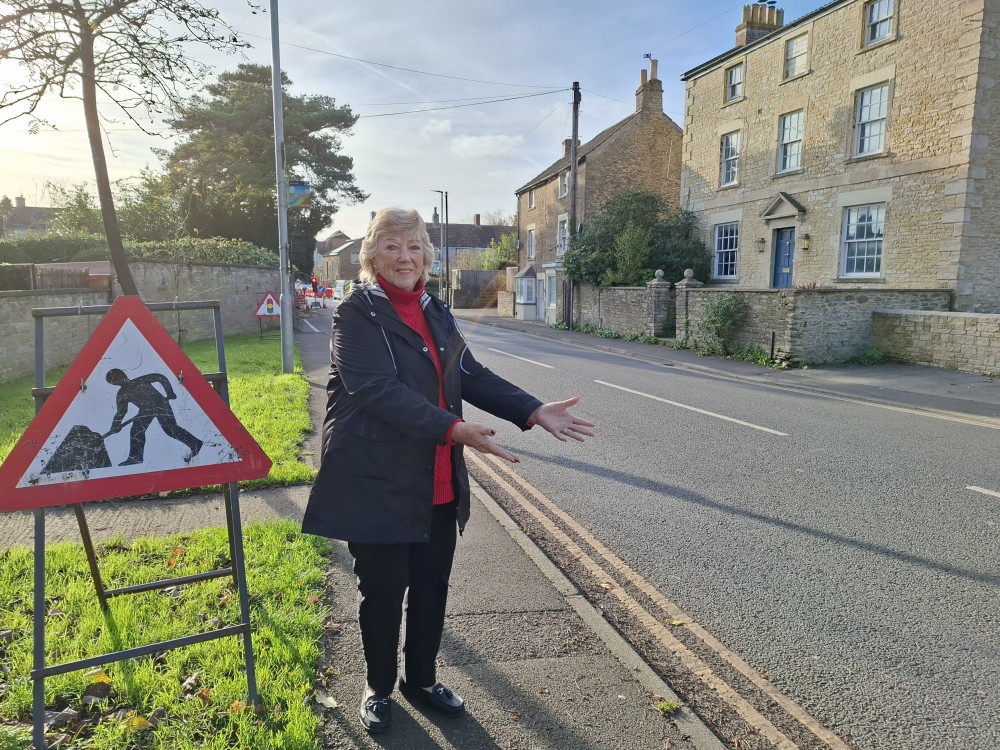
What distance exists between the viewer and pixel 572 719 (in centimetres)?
261

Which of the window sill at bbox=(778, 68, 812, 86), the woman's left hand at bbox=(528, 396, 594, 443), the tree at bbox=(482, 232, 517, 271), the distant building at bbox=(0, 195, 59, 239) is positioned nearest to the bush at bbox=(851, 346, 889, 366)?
the window sill at bbox=(778, 68, 812, 86)

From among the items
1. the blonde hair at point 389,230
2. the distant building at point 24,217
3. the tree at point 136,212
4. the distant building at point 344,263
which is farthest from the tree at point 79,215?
the distant building at point 344,263

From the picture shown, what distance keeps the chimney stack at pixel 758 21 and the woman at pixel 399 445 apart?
79.7 ft

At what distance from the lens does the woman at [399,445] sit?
2398 millimetres

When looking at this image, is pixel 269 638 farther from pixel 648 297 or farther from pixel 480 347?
pixel 648 297

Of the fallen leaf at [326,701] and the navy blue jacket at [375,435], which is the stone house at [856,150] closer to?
the navy blue jacket at [375,435]

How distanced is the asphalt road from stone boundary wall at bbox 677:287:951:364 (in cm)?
529

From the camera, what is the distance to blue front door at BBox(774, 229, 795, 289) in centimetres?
1983

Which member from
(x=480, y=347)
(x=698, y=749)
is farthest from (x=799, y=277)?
(x=698, y=749)

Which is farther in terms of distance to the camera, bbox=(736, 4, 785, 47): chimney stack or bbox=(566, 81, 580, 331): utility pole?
bbox=(566, 81, 580, 331): utility pole

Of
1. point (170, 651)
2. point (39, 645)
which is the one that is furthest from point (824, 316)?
point (39, 645)

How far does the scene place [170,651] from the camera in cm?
301

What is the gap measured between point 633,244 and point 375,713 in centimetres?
2186

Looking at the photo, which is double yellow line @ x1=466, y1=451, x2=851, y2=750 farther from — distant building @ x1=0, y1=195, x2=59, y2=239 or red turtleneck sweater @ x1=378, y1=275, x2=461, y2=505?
A: distant building @ x1=0, y1=195, x2=59, y2=239
